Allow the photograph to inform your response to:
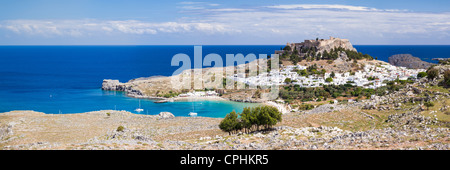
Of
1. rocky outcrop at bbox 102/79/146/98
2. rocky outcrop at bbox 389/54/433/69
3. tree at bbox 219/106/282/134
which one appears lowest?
rocky outcrop at bbox 102/79/146/98

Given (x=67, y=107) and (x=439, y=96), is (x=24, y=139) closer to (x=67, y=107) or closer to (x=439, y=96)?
(x=439, y=96)

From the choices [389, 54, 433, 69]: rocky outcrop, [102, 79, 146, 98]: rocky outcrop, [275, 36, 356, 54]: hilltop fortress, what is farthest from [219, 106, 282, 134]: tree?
[389, 54, 433, 69]: rocky outcrop

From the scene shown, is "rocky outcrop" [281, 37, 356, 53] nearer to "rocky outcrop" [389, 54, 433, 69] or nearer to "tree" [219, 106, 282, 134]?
"rocky outcrop" [389, 54, 433, 69]

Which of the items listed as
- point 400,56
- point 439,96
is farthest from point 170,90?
point 400,56

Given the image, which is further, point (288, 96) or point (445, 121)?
point (288, 96)

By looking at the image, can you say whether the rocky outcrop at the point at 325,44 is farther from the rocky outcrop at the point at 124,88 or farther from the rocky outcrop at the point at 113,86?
the rocky outcrop at the point at 113,86

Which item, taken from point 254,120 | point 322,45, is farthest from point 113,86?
point 254,120

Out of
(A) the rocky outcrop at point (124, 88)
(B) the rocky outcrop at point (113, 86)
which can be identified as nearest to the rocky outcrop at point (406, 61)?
(A) the rocky outcrop at point (124, 88)

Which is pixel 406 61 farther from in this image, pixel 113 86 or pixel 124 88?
pixel 113 86

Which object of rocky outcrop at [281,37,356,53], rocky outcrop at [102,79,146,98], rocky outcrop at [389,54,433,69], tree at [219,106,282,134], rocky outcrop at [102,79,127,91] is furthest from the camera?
rocky outcrop at [389,54,433,69]

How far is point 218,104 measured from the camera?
243 feet

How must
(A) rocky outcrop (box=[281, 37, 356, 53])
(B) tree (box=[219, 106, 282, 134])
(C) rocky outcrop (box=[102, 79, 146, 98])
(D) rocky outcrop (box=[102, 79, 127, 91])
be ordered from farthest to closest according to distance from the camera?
(A) rocky outcrop (box=[281, 37, 356, 53])
(D) rocky outcrop (box=[102, 79, 127, 91])
(C) rocky outcrop (box=[102, 79, 146, 98])
(B) tree (box=[219, 106, 282, 134])
